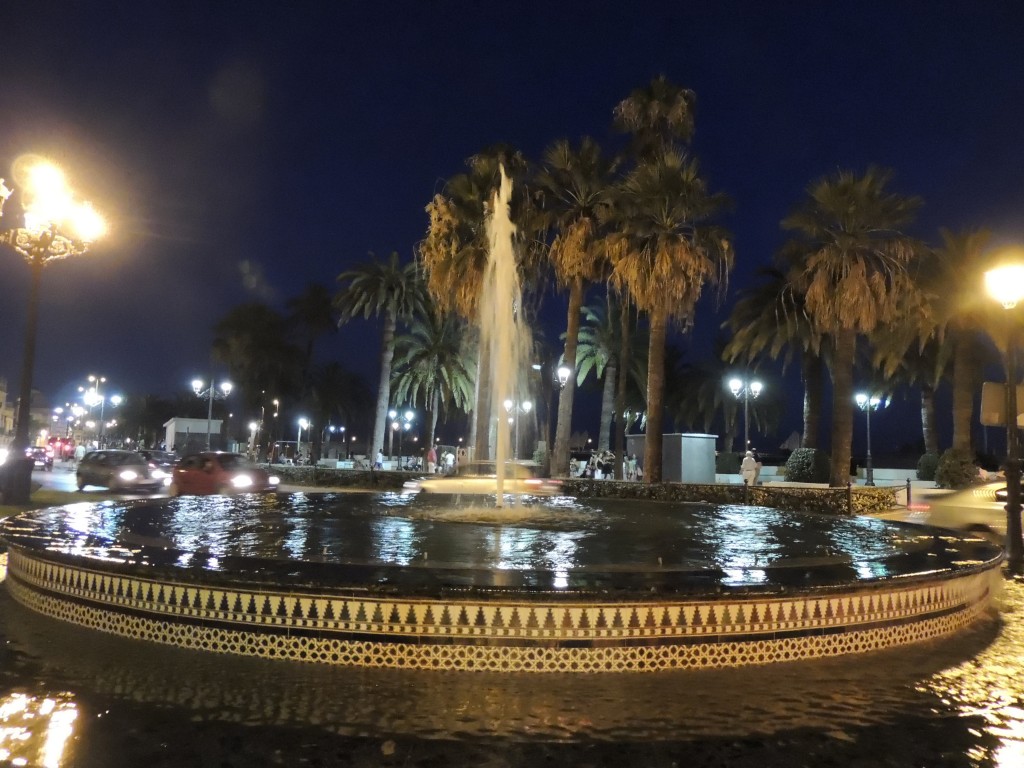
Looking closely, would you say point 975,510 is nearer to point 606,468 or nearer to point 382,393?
point 606,468

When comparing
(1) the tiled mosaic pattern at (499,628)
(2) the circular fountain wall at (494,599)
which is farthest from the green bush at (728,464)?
(1) the tiled mosaic pattern at (499,628)

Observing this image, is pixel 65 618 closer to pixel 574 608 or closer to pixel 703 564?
pixel 574 608

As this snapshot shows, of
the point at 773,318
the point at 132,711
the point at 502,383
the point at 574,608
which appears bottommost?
the point at 132,711

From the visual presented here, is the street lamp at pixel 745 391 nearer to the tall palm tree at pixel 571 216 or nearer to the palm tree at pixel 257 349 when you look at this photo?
the tall palm tree at pixel 571 216

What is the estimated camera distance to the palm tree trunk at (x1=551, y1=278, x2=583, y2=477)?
2684cm

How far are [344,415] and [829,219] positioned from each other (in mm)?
55807

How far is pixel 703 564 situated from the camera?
22.9ft

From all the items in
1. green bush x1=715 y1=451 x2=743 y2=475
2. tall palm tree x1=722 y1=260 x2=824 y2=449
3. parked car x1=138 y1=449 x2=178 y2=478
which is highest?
tall palm tree x1=722 y1=260 x2=824 y2=449

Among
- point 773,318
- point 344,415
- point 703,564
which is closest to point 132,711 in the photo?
Result: point 703,564

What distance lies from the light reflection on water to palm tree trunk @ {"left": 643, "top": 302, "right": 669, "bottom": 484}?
8.57 m

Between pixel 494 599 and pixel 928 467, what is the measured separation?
34.7 metres

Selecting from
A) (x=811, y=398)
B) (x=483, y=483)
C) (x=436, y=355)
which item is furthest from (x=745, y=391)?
(x=483, y=483)

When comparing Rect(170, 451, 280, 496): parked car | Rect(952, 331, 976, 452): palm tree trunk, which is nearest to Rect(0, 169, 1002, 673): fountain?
Rect(170, 451, 280, 496): parked car

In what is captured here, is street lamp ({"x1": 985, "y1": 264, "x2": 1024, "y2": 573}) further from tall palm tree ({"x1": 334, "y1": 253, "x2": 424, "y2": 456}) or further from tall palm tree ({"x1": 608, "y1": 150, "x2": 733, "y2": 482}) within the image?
tall palm tree ({"x1": 334, "y1": 253, "x2": 424, "y2": 456})
